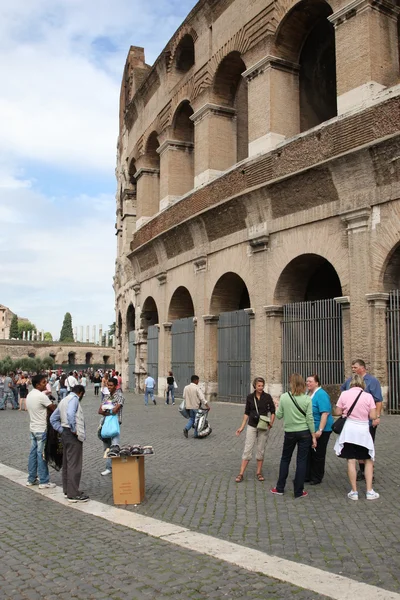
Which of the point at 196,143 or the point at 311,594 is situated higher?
the point at 196,143

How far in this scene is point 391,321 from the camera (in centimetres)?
1355

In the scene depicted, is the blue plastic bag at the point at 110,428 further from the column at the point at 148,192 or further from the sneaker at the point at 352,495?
the column at the point at 148,192

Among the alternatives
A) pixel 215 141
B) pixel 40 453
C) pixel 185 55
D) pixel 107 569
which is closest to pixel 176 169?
pixel 215 141

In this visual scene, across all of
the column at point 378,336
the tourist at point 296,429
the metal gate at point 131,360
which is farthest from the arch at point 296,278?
the metal gate at point 131,360

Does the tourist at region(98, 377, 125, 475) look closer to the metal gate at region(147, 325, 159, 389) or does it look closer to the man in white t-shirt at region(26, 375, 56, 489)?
the man in white t-shirt at region(26, 375, 56, 489)

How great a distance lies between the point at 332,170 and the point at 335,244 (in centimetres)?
177

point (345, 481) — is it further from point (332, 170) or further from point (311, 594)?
point (332, 170)

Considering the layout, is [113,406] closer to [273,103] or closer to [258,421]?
[258,421]

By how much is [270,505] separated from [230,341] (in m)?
12.8

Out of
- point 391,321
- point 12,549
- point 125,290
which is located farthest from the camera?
point 125,290

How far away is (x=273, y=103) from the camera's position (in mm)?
A: 16734

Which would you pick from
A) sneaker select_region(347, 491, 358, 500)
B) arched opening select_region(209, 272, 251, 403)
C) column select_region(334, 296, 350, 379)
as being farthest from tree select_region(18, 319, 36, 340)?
sneaker select_region(347, 491, 358, 500)

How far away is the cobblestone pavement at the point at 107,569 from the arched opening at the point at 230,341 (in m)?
12.7

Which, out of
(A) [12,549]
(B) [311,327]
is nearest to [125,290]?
(B) [311,327]
